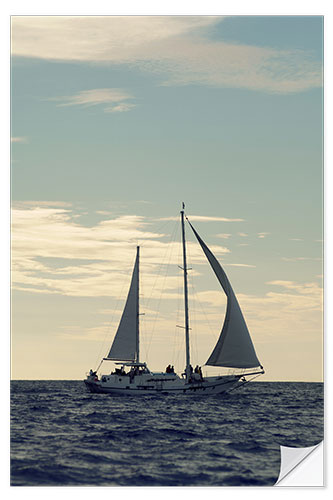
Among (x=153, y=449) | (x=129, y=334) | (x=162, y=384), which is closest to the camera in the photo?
(x=153, y=449)

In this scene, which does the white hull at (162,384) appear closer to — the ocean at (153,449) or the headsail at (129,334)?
the headsail at (129,334)

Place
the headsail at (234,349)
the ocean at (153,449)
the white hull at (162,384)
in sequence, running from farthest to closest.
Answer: the white hull at (162,384), the headsail at (234,349), the ocean at (153,449)

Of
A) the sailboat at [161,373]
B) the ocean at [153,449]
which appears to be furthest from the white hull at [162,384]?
the ocean at [153,449]

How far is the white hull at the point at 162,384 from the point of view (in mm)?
35812

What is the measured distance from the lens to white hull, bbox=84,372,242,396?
35812 mm

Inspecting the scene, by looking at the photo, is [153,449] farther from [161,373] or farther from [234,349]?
[161,373]

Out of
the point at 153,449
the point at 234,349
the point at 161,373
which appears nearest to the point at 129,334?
the point at 161,373

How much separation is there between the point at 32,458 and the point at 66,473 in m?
1.10

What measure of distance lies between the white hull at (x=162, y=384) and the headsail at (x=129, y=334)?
113cm

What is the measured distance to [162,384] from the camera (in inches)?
1431

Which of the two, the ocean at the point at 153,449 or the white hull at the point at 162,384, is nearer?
the ocean at the point at 153,449

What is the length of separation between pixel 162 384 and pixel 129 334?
131 inches

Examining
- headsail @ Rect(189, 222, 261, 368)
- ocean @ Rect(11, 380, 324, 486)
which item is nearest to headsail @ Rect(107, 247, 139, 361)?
headsail @ Rect(189, 222, 261, 368)

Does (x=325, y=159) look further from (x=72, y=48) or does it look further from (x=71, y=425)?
(x=71, y=425)
